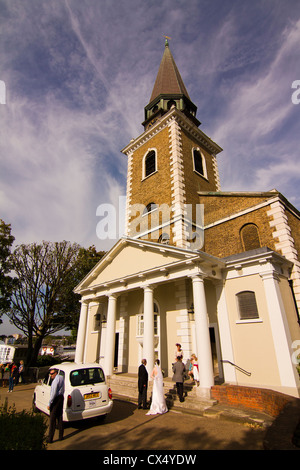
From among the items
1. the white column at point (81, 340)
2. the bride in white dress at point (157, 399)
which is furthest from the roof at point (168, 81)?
the bride in white dress at point (157, 399)

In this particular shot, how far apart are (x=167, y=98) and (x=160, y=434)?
81.3 feet

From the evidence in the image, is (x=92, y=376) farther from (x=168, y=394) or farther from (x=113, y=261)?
(x=113, y=261)

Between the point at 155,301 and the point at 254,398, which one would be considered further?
the point at 155,301

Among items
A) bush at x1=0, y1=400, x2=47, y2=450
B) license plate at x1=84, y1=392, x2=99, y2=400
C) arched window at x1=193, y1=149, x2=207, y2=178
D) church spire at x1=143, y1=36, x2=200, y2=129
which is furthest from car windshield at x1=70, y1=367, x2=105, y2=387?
church spire at x1=143, y1=36, x2=200, y2=129

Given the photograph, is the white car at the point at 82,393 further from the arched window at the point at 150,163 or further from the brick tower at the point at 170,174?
the arched window at the point at 150,163

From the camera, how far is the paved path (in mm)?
5328

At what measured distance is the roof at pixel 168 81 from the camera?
24031mm

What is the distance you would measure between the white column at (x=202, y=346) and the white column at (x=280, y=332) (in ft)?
8.27

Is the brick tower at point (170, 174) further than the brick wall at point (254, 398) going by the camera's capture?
Yes

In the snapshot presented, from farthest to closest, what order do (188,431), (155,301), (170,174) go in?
(170,174) < (155,301) < (188,431)

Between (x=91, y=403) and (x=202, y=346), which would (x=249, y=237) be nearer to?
(x=202, y=346)

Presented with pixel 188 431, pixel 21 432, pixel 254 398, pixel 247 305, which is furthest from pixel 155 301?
pixel 21 432

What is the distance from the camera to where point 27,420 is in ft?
14.3

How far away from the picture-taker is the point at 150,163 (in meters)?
20.2
